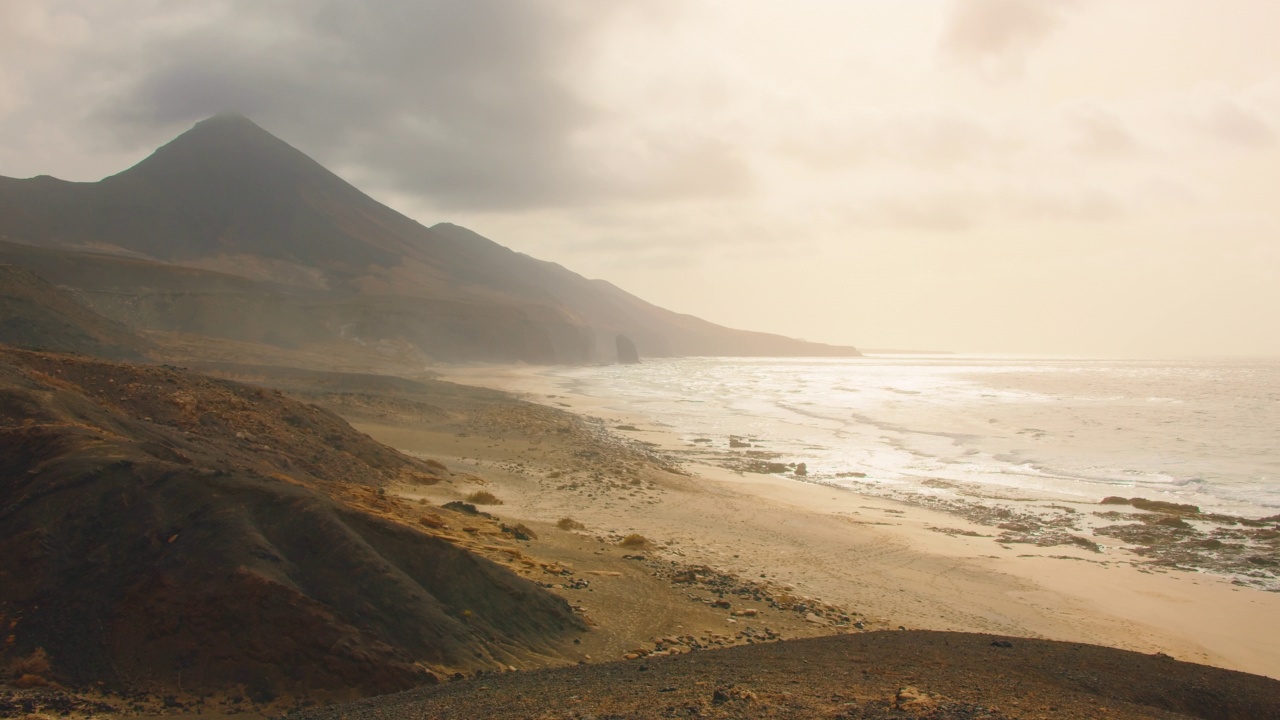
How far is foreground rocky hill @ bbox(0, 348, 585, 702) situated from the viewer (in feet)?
19.5

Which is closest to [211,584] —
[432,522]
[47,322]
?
[432,522]

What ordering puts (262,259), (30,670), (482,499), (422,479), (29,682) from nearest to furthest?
1. (29,682)
2. (30,670)
3. (482,499)
4. (422,479)
5. (262,259)

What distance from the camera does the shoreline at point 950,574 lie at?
1069 centimetres

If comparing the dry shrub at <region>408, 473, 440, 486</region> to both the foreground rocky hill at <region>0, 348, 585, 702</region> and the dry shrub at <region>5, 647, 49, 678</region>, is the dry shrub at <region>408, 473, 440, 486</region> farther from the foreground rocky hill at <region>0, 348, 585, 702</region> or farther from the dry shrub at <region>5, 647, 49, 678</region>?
the dry shrub at <region>5, 647, 49, 678</region>

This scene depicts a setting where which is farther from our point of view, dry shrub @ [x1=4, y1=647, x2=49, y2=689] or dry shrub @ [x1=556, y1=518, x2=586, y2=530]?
dry shrub @ [x1=556, y1=518, x2=586, y2=530]

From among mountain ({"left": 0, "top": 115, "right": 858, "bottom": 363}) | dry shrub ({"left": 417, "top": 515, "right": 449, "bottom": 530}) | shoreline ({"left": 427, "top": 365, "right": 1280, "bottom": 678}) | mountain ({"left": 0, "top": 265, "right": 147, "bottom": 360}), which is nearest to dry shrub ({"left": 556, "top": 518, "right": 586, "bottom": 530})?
shoreline ({"left": 427, "top": 365, "right": 1280, "bottom": 678})

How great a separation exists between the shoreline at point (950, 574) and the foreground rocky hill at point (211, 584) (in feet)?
18.4

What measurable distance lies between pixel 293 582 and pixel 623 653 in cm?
354

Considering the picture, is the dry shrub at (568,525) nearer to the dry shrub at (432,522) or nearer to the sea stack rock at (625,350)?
the dry shrub at (432,522)

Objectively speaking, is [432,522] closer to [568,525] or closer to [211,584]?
[568,525]

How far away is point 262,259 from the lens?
389 ft

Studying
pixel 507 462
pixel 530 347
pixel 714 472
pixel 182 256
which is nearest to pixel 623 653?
pixel 507 462

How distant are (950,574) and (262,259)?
420 ft

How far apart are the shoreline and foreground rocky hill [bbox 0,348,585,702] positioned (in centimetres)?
562
